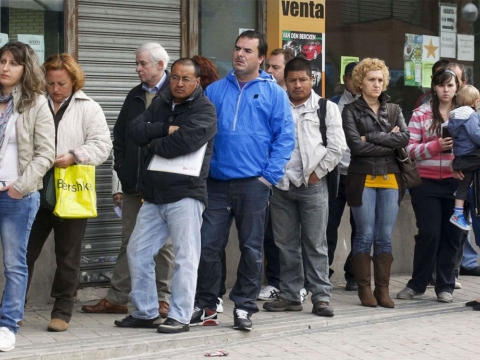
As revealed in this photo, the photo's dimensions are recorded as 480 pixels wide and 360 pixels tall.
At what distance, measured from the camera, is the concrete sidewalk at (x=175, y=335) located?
22.8 ft

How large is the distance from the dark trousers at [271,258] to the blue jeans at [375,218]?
0.82m

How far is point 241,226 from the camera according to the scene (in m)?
7.70

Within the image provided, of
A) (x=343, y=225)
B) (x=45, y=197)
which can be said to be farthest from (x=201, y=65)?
(x=343, y=225)

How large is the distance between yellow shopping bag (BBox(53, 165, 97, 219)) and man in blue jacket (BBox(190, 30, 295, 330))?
2.87ft

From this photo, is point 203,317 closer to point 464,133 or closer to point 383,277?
point 383,277

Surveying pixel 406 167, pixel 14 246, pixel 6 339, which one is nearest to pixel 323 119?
pixel 406 167

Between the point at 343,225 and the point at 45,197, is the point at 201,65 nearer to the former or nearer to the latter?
the point at 45,197

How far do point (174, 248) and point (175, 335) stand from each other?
A: 613 millimetres

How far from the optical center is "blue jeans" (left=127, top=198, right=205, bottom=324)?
7320 millimetres

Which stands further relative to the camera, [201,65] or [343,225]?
[343,225]

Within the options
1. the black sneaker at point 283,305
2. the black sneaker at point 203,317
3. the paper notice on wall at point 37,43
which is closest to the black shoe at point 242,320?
the black sneaker at point 203,317

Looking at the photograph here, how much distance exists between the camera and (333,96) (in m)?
10.4

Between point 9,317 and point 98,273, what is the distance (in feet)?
7.38

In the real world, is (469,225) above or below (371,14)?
below
